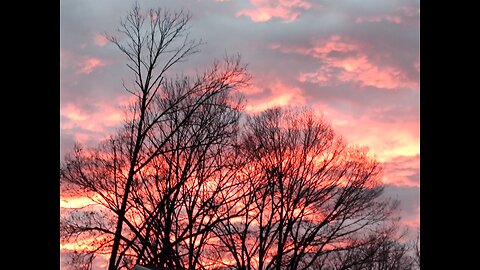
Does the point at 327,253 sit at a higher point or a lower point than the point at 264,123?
lower

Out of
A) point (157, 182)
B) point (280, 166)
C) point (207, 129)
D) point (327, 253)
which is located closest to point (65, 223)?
point (157, 182)

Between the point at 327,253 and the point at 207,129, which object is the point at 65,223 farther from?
the point at 327,253
